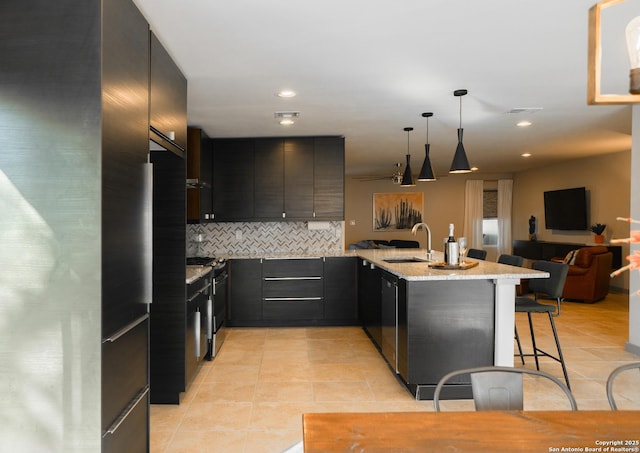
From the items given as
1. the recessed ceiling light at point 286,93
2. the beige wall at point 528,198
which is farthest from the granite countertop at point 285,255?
the beige wall at point 528,198

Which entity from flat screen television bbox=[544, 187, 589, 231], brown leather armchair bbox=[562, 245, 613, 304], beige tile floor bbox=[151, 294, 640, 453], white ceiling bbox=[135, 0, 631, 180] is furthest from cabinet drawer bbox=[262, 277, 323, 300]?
flat screen television bbox=[544, 187, 589, 231]

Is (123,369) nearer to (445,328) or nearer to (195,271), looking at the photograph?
(195,271)

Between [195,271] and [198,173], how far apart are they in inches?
64.1

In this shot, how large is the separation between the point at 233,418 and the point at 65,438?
1.36m

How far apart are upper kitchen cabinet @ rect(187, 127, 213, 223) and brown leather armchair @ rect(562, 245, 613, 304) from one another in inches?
228

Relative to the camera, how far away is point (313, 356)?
4293 mm

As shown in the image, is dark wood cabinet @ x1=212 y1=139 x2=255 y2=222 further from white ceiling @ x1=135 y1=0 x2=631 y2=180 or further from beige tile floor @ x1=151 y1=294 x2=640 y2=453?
beige tile floor @ x1=151 y1=294 x2=640 y2=453

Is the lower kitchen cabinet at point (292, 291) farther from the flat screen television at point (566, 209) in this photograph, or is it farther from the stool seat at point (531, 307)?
the flat screen television at point (566, 209)

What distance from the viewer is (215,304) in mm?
4441

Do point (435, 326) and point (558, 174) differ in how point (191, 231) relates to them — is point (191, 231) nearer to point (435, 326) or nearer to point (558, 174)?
point (435, 326)

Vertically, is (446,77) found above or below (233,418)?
above

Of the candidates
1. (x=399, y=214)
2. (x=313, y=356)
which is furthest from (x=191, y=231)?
(x=399, y=214)

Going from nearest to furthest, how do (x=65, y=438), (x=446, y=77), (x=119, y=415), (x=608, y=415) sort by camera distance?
1. (x=608, y=415)
2. (x=65, y=438)
3. (x=119, y=415)
4. (x=446, y=77)

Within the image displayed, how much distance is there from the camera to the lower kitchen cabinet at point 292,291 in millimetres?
5422
